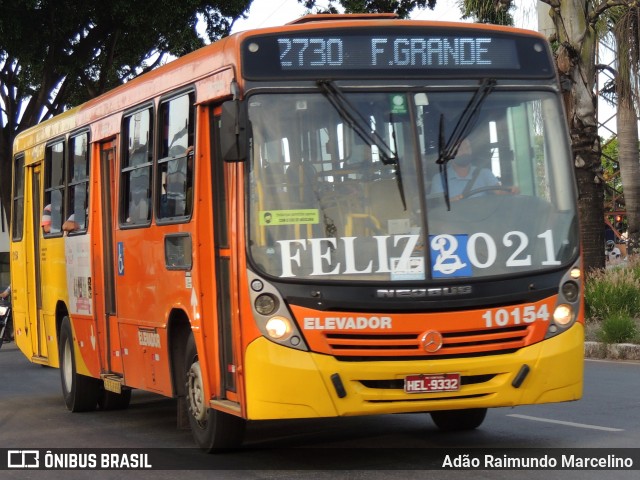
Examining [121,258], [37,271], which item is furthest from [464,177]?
[37,271]

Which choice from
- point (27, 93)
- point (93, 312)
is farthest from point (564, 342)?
point (27, 93)

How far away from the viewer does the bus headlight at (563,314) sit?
8.98 m

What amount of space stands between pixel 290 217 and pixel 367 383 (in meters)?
1.20

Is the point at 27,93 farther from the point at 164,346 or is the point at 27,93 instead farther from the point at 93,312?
the point at 164,346

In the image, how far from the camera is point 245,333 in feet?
28.7

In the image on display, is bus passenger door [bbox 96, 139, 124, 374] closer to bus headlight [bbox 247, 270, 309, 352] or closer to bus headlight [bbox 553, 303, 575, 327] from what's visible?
bus headlight [bbox 247, 270, 309, 352]

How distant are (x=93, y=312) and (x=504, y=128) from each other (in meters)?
5.32

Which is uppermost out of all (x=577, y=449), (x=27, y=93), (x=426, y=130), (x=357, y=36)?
(x=27, y=93)

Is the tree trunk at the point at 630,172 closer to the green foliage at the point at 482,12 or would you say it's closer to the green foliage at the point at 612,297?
the green foliage at the point at 482,12

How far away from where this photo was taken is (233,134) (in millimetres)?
8766

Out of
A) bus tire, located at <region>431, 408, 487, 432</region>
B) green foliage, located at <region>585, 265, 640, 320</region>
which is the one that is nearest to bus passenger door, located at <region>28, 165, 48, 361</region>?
bus tire, located at <region>431, 408, 487, 432</region>

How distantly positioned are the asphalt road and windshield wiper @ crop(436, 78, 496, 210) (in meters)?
1.93

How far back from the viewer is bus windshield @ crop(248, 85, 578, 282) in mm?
8766

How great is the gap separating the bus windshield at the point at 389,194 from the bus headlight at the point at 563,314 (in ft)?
0.95
